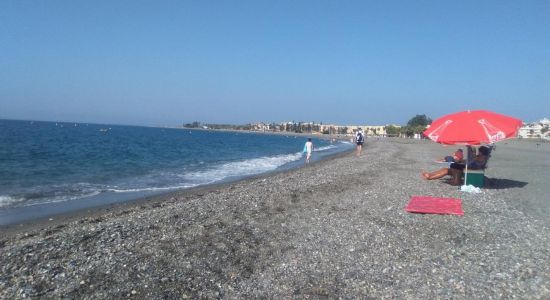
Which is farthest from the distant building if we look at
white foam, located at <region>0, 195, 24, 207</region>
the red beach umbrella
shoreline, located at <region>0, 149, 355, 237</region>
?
white foam, located at <region>0, 195, 24, 207</region>

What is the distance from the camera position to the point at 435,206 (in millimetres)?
9328

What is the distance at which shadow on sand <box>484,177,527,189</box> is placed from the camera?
515 inches

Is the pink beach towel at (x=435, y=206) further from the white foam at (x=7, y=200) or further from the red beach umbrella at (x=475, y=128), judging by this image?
the white foam at (x=7, y=200)

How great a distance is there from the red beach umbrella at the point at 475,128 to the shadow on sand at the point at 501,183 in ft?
8.98

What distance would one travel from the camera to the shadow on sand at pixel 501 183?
13069 mm

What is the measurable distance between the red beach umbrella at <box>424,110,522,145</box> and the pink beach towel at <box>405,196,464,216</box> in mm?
1841

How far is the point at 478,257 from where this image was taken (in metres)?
6.00

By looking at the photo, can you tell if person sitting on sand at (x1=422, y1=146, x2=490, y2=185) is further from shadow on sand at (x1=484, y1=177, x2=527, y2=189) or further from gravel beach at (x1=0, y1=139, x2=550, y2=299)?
gravel beach at (x1=0, y1=139, x2=550, y2=299)

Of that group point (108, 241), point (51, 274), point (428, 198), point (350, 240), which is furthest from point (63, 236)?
point (428, 198)

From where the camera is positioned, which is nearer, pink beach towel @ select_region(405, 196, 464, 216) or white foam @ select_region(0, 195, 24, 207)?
pink beach towel @ select_region(405, 196, 464, 216)

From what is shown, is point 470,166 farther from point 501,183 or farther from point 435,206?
point 435,206

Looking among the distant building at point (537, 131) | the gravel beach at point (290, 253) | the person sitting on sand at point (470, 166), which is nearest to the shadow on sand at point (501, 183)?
the person sitting on sand at point (470, 166)

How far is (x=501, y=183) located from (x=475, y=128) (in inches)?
175

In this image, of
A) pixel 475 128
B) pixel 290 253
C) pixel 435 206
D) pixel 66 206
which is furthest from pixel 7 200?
pixel 475 128
